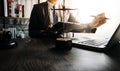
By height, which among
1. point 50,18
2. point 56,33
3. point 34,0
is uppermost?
point 34,0

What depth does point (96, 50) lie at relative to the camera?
2.64ft

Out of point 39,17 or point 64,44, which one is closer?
point 64,44

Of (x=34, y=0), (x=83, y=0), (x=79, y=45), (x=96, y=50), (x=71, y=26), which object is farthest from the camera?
(x=34, y=0)

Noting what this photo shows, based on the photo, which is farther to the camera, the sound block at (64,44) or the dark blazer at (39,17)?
the dark blazer at (39,17)

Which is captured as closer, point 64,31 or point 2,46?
point 2,46

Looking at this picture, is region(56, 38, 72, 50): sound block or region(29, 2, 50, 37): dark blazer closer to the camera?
region(56, 38, 72, 50): sound block

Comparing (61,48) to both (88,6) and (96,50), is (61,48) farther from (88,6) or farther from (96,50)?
Result: (88,6)

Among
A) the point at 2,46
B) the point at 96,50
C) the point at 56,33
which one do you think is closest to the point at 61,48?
the point at 96,50

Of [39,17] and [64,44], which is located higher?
[39,17]

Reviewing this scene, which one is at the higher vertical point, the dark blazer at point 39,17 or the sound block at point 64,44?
the dark blazer at point 39,17

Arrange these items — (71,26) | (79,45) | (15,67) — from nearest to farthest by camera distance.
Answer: (15,67), (79,45), (71,26)

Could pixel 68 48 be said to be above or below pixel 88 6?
below

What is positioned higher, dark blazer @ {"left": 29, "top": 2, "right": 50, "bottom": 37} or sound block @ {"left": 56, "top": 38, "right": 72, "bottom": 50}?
dark blazer @ {"left": 29, "top": 2, "right": 50, "bottom": 37}

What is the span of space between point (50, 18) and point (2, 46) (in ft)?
3.84
